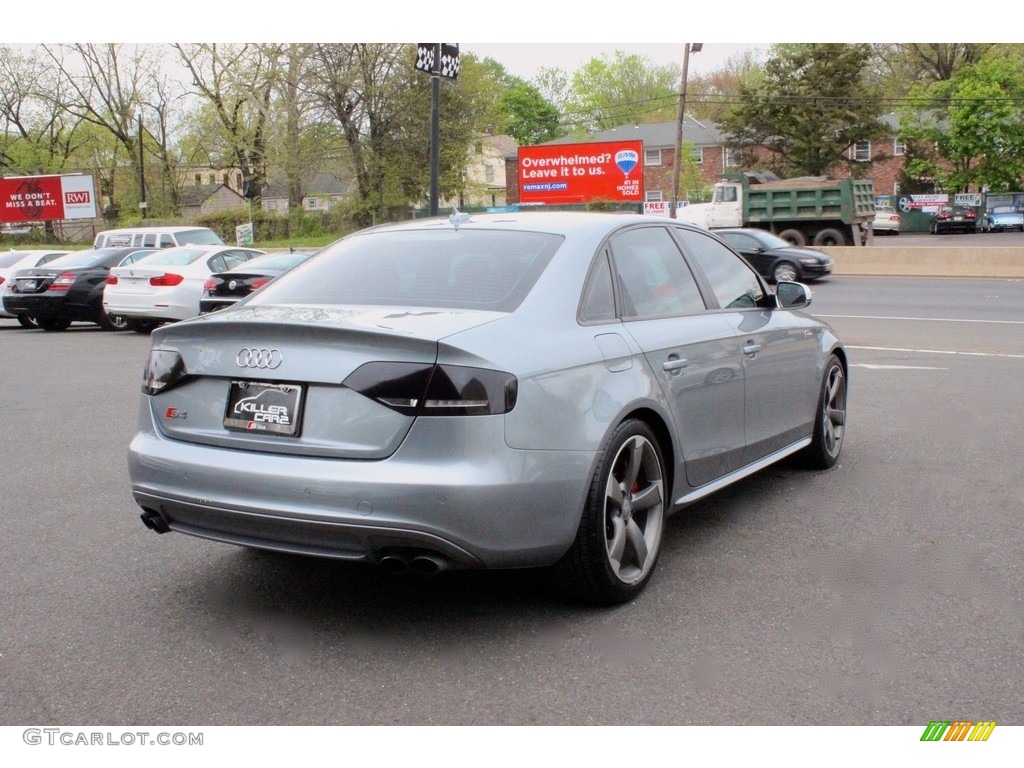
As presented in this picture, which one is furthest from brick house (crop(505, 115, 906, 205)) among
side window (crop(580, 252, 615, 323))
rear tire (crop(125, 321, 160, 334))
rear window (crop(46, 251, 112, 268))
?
side window (crop(580, 252, 615, 323))

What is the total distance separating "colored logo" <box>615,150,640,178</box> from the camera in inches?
1873

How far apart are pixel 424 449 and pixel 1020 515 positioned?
3.55 metres

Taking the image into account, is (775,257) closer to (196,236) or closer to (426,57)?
(426,57)

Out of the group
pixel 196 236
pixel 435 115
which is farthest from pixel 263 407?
pixel 196 236

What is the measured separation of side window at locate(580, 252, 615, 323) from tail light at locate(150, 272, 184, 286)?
13239mm

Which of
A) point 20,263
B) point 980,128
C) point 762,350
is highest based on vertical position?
point 980,128

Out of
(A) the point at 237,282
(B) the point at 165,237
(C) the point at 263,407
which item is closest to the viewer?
(C) the point at 263,407

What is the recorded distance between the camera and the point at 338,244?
5.26m

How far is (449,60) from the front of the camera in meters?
17.3

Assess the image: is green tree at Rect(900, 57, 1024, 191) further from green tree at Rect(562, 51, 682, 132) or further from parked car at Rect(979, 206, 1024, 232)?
green tree at Rect(562, 51, 682, 132)
